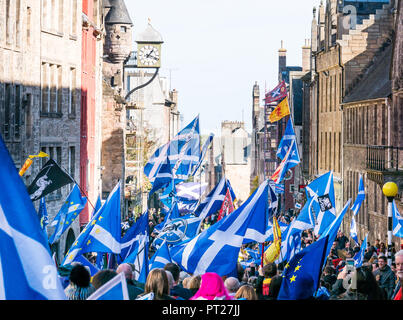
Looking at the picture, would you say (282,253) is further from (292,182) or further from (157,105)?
(157,105)

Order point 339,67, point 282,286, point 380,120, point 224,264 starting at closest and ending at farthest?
1. point 282,286
2. point 224,264
3. point 380,120
4. point 339,67

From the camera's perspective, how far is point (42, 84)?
108 ft

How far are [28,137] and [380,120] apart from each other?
13665 mm

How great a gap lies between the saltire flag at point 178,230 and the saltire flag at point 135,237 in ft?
13.7

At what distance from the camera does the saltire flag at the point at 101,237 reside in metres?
15.8

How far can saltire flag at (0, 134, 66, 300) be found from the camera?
23.0 feet

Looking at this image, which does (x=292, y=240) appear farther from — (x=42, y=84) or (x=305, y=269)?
(x=42, y=84)

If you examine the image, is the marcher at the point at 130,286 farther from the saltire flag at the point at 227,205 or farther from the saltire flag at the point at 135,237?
the saltire flag at the point at 227,205

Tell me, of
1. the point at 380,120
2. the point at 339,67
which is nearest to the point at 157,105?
the point at 339,67

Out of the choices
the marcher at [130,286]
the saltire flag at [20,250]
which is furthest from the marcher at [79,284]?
the saltire flag at [20,250]

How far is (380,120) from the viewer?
3697cm

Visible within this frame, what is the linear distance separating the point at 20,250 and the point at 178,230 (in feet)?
50.3

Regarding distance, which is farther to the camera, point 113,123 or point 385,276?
point 113,123

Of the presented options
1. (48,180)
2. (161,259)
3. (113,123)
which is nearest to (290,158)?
(48,180)
